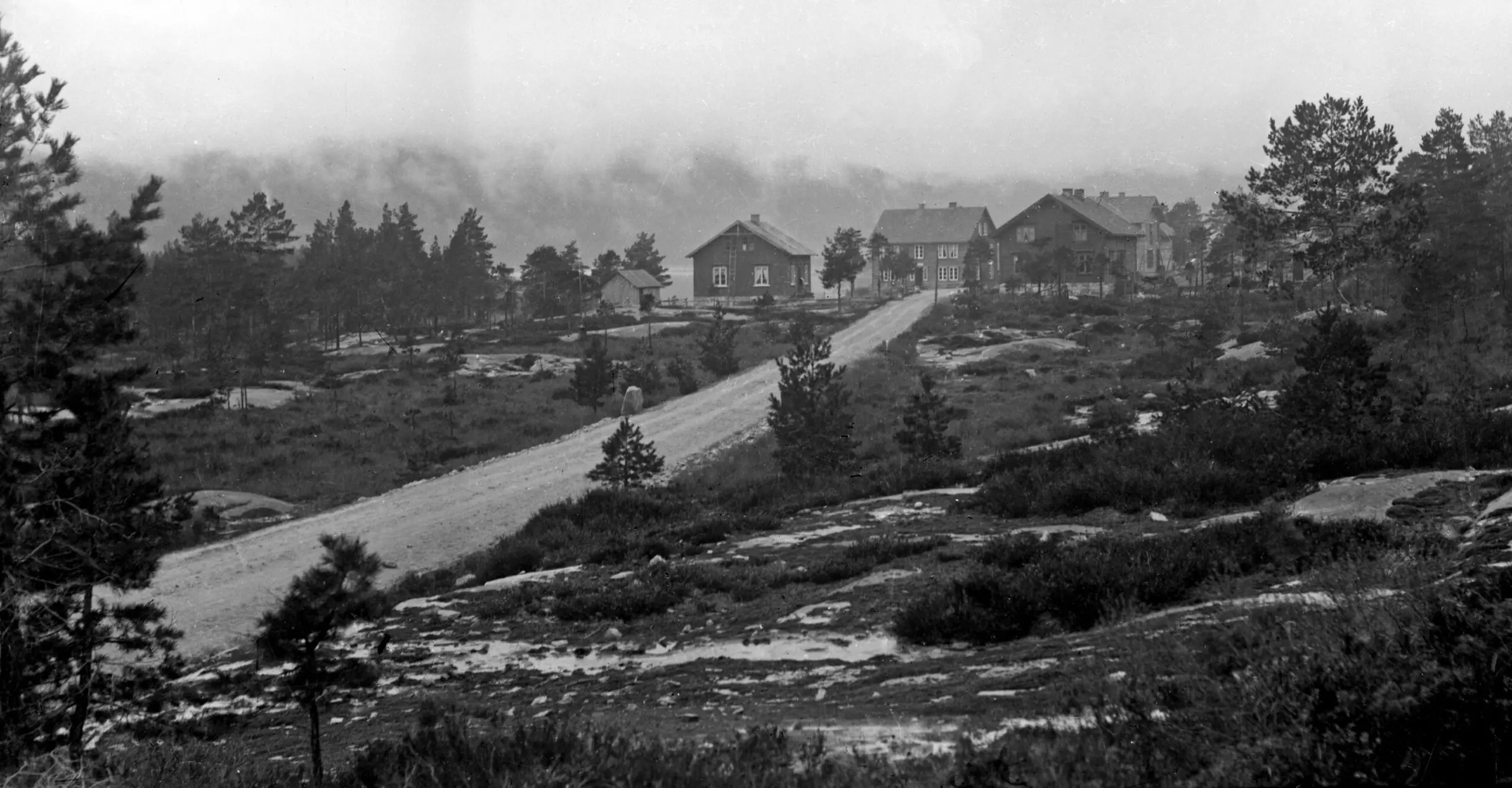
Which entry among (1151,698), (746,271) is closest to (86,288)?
(1151,698)

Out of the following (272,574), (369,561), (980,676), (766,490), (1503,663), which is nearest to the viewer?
(1503,663)

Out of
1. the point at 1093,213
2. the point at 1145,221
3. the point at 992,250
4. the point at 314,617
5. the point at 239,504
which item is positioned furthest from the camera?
the point at 1145,221

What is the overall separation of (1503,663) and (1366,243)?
4315cm

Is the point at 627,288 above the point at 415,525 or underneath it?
above

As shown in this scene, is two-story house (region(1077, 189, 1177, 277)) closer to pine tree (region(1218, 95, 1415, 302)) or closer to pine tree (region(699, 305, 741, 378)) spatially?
pine tree (region(1218, 95, 1415, 302))

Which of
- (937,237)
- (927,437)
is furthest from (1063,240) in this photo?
(927,437)

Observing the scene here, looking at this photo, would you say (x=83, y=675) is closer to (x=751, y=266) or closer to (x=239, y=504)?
(x=239, y=504)

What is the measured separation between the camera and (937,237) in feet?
381

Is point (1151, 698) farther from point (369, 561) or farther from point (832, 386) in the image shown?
point (832, 386)

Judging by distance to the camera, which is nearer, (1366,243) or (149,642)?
(149,642)

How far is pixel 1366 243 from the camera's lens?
1608 inches

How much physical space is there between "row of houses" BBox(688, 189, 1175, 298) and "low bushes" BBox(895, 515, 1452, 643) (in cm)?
7297

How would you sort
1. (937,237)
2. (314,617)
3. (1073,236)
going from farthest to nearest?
(937,237) < (1073,236) < (314,617)

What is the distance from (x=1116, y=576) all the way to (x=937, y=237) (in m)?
111
